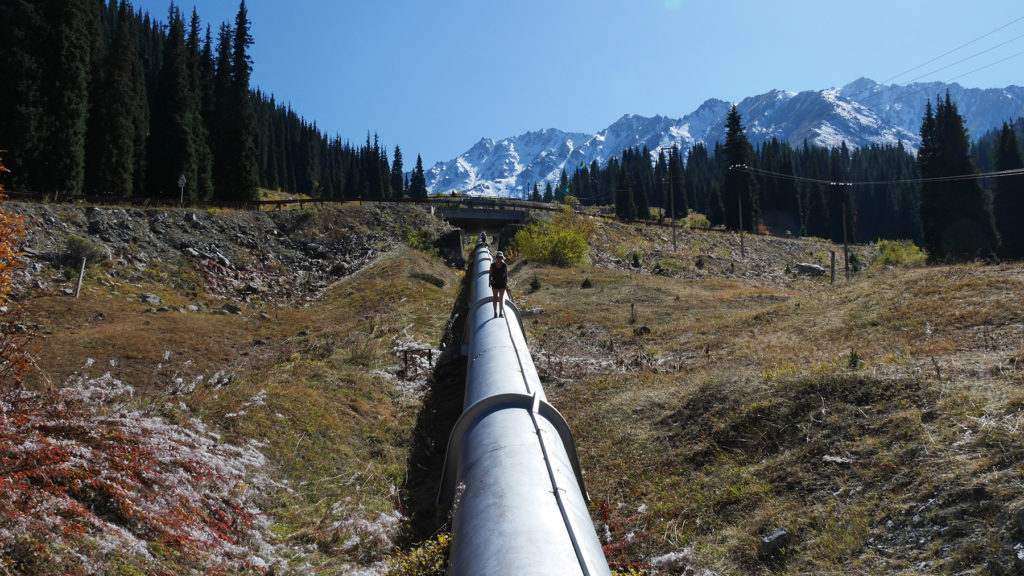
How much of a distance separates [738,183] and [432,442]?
207 feet

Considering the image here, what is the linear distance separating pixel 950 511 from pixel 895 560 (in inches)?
28.2

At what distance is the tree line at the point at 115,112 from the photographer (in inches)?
1142

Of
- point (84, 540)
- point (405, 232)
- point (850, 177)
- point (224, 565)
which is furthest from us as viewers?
point (850, 177)

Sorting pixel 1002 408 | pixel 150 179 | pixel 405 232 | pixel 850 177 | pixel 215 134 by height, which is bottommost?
pixel 1002 408

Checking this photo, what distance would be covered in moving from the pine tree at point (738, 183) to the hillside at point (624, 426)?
5134 cm

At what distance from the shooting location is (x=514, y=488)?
4.71 m

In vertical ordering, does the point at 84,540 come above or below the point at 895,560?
above

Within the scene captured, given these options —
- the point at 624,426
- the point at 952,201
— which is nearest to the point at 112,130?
the point at 624,426

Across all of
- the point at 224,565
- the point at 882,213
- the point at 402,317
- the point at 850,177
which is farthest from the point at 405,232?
the point at 850,177

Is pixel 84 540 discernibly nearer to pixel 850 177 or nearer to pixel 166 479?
pixel 166 479

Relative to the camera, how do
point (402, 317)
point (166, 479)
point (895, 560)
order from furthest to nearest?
1. point (402, 317)
2. point (166, 479)
3. point (895, 560)

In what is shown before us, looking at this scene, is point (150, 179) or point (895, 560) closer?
point (895, 560)

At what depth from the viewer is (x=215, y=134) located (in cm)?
4997

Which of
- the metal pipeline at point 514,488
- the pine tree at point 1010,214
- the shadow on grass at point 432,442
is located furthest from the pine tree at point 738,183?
the metal pipeline at point 514,488
